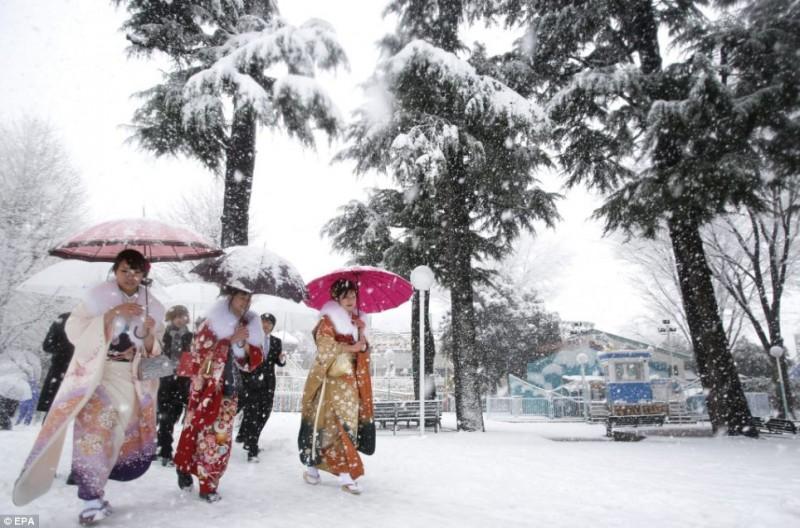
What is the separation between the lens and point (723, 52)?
966 centimetres

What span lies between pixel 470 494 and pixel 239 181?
6750mm

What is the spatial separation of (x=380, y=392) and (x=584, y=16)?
17.9 metres

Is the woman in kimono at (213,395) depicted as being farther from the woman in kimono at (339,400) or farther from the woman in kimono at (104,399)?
the woman in kimono at (339,400)

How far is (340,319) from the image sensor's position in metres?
4.41

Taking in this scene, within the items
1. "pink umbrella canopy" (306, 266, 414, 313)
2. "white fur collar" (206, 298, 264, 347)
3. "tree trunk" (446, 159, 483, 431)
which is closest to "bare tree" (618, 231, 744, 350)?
"tree trunk" (446, 159, 483, 431)

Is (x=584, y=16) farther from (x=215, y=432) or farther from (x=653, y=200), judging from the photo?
(x=215, y=432)

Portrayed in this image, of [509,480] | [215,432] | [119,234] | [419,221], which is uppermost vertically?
[419,221]

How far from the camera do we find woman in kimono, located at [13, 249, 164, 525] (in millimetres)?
→ 2996

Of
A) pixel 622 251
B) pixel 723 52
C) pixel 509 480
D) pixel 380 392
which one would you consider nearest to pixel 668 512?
pixel 509 480

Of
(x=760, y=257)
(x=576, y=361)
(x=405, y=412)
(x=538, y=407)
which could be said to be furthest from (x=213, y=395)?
(x=576, y=361)

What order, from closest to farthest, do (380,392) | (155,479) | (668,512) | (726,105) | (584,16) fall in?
(668,512), (155,479), (726,105), (584,16), (380,392)

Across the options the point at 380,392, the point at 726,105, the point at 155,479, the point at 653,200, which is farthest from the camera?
the point at 380,392

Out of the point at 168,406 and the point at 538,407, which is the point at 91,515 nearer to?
the point at 168,406

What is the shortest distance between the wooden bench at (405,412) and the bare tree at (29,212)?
15757mm
